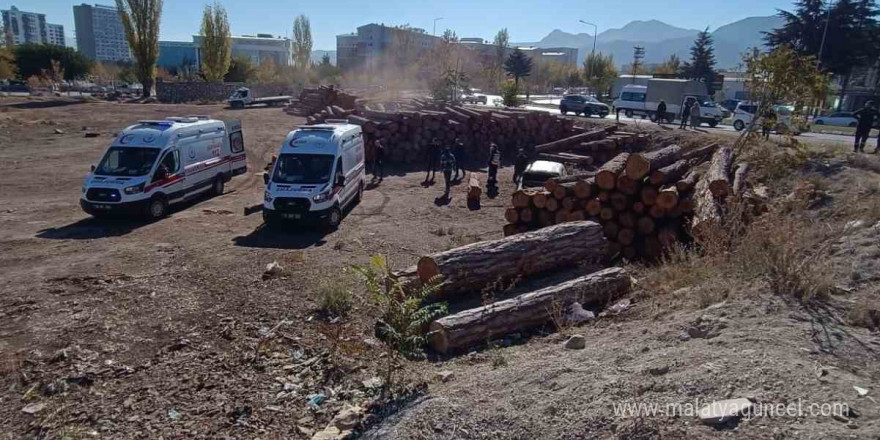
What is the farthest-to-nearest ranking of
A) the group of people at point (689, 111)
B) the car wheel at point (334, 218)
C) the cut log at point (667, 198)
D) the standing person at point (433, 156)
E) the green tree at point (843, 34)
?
the green tree at point (843, 34) → the group of people at point (689, 111) → the standing person at point (433, 156) → the car wheel at point (334, 218) → the cut log at point (667, 198)

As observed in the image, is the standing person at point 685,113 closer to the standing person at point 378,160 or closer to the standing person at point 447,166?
the standing person at point 447,166

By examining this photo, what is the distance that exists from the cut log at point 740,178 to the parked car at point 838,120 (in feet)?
89.2

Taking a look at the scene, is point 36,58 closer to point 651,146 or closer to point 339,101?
point 339,101

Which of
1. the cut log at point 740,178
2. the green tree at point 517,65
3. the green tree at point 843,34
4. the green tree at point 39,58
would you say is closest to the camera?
the cut log at point 740,178

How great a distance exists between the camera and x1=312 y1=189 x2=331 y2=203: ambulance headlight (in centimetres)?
1302

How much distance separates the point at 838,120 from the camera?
3425 cm

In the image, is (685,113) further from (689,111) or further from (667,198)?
(667,198)

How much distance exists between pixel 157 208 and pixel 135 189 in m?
0.91

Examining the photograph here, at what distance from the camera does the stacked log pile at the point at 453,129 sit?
2362 cm

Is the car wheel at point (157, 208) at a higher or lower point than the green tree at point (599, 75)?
lower

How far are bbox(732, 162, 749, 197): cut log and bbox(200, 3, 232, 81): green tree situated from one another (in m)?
62.6

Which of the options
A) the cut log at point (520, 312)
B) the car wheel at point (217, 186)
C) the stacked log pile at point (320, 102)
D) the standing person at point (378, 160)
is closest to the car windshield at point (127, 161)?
the car wheel at point (217, 186)

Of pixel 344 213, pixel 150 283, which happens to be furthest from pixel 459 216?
pixel 150 283

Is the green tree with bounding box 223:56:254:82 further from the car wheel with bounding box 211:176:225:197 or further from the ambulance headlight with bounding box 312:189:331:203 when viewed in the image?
the ambulance headlight with bounding box 312:189:331:203
